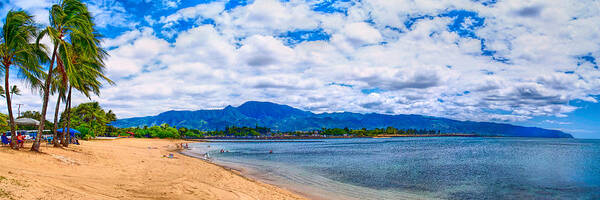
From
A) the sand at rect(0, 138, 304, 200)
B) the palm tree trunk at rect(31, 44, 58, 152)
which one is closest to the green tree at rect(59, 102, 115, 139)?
the palm tree trunk at rect(31, 44, 58, 152)

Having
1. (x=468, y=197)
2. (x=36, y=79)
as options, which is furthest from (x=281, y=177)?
(x=36, y=79)

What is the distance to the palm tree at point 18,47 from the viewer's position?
1966 cm

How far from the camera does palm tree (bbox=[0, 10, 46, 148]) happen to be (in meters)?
19.7

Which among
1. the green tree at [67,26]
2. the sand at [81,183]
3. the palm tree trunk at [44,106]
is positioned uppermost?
the green tree at [67,26]

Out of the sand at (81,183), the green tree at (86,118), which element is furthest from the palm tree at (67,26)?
the green tree at (86,118)

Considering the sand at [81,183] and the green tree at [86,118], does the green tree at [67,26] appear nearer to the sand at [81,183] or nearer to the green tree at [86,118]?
the sand at [81,183]

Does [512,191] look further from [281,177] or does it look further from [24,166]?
[24,166]

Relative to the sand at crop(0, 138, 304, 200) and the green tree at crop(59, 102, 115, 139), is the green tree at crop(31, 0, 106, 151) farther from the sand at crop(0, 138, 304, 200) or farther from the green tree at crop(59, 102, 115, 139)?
the green tree at crop(59, 102, 115, 139)

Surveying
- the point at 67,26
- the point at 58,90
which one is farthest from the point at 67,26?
the point at 58,90

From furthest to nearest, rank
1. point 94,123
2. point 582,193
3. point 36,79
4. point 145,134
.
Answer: point 145,134
point 94,123
point 582,193
point 36,79

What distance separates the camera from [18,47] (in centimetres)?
2028

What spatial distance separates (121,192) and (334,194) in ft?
49.5

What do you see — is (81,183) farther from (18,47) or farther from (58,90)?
(58,90)

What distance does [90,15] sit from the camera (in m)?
25.4
